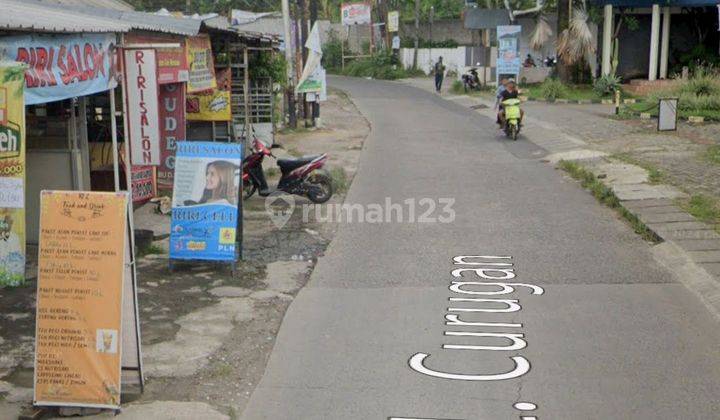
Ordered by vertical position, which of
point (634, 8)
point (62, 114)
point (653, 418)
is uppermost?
point (634, 8)

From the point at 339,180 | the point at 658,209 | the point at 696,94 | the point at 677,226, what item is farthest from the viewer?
the point at 696,94

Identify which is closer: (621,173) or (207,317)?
(207,317)

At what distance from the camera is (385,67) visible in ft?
179

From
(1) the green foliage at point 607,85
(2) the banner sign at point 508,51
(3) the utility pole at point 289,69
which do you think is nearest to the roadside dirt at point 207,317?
(3) the utility pole at point 289,69

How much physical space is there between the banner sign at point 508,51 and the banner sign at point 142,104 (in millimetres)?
23846

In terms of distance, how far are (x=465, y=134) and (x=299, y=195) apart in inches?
439

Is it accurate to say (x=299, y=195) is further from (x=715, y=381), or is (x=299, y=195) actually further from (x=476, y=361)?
(x=715, y=381)

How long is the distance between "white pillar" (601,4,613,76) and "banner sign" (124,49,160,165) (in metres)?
27.4

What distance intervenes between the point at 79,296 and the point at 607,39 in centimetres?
3218

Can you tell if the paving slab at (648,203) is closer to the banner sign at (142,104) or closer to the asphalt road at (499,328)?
the asphalt road at (499,328)

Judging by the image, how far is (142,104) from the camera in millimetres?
11000

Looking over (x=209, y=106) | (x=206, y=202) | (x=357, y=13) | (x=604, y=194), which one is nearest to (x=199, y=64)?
(x=209, y=106)

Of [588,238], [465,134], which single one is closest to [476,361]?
[588,238]

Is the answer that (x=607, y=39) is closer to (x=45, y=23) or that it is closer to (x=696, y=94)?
(x=696, y=94)
